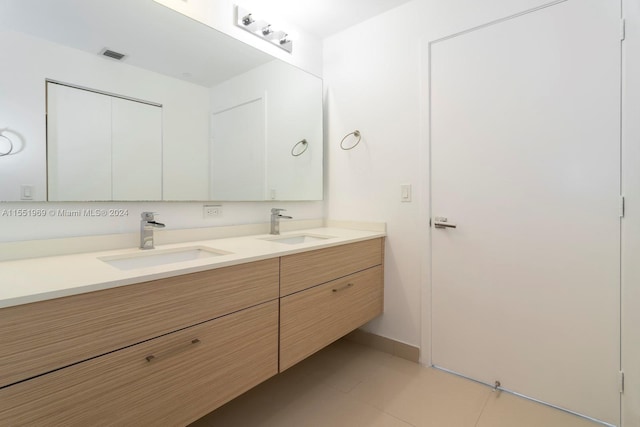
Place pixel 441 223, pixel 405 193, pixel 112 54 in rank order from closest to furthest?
pixel 112 54 < pixel 441 223 < pixel 405 193

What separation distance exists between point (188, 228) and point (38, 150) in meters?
0.67

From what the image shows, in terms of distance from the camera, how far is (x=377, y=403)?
159 cm

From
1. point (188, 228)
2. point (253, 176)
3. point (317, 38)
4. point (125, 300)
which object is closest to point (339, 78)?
point (317, 38)

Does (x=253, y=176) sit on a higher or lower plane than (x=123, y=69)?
lower

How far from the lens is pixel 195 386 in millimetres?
1076

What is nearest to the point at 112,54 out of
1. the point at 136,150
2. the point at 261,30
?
the point at 136,150

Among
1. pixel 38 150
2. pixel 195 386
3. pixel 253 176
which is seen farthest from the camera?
pixel 253 176

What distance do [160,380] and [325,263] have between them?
0.86 meters

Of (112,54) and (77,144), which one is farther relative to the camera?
(112,54)

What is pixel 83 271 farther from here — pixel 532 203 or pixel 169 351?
pixel 532 203

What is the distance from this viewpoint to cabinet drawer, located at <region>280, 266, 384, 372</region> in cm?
141

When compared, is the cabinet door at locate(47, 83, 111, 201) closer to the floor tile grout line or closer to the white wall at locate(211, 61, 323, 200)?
the white wall at locate(211, 61, 323, 200)

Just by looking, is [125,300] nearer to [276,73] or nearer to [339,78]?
[276,73]

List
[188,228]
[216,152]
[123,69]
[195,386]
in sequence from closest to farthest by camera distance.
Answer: [195,386]
[123,69]
[188,228]
[216,152]
